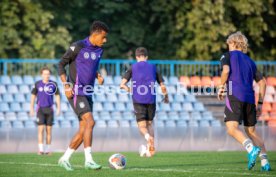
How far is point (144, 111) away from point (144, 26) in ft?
45.5

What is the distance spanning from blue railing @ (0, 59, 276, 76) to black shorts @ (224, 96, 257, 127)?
41.4ft

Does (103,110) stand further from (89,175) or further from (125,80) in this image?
(89,175)

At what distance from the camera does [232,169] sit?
1334cm

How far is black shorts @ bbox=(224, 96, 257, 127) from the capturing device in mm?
13211

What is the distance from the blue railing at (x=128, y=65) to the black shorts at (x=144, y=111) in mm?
7331

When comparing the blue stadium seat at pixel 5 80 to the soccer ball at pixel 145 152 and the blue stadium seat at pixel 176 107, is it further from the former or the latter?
the soccer ball at pixel 145 152

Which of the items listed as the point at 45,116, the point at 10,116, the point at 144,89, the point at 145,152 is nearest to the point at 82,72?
the point at 145,152

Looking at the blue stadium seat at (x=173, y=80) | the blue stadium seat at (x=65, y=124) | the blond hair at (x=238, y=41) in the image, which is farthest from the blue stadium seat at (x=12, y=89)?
the blond hair at (x=238, y=41)

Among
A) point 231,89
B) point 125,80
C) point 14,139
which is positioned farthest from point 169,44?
point 231,89

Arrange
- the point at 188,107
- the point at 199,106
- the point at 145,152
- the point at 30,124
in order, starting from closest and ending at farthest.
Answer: the point at 145,152 → the point at 30,124 → the point at 188,107 → the point at 199,106

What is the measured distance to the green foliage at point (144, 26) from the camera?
2850 centimetres

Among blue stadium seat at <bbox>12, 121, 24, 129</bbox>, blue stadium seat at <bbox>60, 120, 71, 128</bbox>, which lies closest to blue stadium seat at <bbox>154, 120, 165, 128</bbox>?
blue stadium seat at <bbox>60, 120, 71, 128</bbox>

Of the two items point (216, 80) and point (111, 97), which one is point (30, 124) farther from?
point (216, 80)

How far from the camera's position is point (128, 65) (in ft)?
88.2
